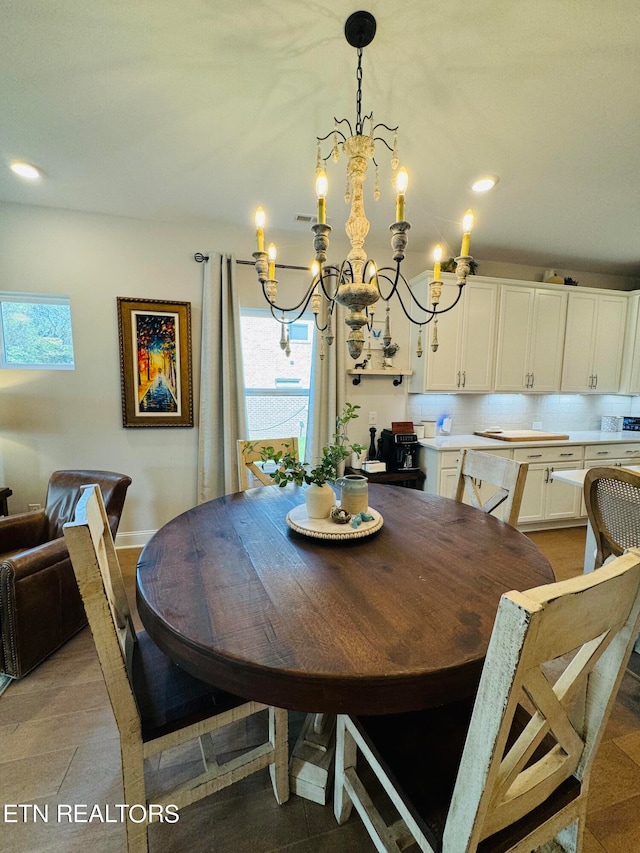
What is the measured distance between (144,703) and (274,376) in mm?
2734

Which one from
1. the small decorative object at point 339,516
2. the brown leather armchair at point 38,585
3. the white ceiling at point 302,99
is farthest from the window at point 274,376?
the small decorative object at point 339,516

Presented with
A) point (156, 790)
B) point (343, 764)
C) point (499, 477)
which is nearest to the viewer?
point (343, 764)

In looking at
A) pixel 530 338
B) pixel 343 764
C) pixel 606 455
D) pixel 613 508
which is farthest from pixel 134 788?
pixel 606 455

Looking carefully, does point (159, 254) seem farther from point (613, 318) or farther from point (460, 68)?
point (613, 318)

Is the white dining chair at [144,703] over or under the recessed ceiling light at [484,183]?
under

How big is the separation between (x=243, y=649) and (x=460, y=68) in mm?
2256

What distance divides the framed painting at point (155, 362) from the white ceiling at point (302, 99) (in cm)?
80

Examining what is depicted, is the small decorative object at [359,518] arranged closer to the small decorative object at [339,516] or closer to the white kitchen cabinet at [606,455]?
the small decorative object at [339,516]

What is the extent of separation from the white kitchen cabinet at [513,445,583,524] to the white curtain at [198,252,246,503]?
263 cm

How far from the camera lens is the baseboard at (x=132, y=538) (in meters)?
3.11

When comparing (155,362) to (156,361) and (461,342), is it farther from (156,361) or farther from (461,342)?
(461,342)

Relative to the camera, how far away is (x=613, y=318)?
3840mm

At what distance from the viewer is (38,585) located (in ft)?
5.72

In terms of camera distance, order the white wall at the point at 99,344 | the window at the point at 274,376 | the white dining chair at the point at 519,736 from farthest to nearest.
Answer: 1. the window at the point at 274,376
2. the white wall at the point at 99,344
3. the white dining chair at the point at 519,736
